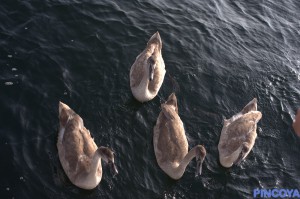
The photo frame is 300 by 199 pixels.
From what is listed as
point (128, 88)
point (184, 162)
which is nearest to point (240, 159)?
point (184, 162)

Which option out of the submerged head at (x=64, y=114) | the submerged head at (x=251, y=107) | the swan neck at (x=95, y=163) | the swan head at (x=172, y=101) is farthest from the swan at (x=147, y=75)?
the swan neck at (x=95, y=163)

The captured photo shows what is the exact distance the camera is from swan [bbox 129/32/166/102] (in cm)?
1461

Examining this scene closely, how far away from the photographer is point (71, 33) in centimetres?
1730

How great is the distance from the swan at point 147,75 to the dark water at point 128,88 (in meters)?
0.58

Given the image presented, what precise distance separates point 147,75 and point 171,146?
320 centimetres

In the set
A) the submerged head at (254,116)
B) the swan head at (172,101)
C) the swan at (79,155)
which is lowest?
the swan at (79,155)

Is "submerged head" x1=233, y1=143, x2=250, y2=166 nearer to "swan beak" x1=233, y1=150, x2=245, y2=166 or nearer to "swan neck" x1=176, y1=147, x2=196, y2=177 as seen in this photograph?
"swan beak" x1=233, y1=150, x2=245, y2=166

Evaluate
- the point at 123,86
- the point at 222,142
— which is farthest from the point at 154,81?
the point at 222,142

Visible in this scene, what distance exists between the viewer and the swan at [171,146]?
12.6 m

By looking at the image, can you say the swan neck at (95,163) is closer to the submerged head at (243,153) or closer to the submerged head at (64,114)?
the submerged head at (64,114)

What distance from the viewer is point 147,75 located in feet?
48.2

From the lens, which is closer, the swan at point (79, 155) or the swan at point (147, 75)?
the swan at point (79, 155)

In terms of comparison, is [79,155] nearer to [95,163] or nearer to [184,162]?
[95,163]

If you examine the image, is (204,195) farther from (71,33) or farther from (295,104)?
Result: (71,33)
